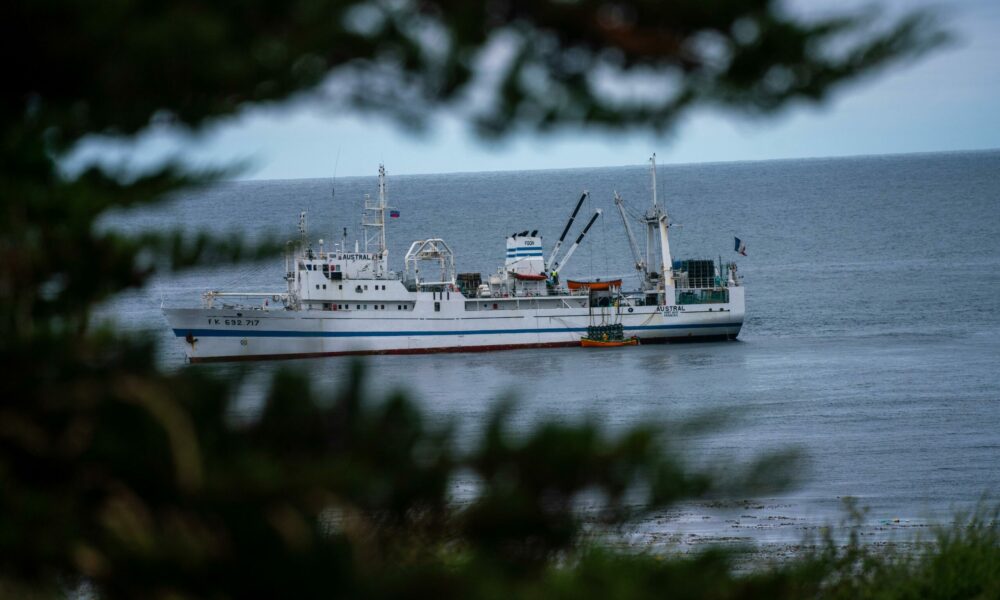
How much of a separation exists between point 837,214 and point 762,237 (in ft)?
85.9

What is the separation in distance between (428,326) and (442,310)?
0.82m

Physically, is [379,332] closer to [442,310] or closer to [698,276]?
[442,310]

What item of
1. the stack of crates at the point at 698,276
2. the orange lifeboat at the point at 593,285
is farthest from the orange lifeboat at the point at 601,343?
the stack of crates at the point at 698,276

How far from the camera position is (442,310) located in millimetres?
45375

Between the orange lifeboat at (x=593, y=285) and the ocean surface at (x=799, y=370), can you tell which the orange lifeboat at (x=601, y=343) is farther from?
the orange lifeboat at (x=593, y=285)

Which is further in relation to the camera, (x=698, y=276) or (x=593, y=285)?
(x=698, y=276)

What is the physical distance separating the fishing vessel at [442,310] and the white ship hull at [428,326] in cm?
4

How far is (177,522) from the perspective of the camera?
2.80 meters

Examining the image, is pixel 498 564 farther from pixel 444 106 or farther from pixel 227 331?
pixel 227 331

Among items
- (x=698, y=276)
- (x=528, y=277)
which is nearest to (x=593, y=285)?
(x=528, y=277)

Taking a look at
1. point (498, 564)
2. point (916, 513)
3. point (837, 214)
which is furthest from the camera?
point (837, 214)

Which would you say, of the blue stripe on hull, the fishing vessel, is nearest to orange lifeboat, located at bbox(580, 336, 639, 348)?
the fishing vessel

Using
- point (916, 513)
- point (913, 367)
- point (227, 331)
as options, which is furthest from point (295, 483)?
point (227, 331)

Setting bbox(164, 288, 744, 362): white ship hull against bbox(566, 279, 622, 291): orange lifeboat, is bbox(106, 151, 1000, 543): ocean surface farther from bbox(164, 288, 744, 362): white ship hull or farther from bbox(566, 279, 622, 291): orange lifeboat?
bbox(566, 279, 622, 291): orange lifeboat
